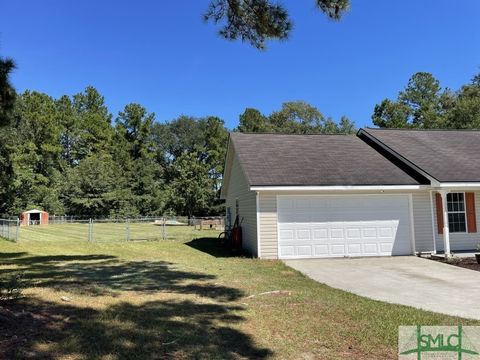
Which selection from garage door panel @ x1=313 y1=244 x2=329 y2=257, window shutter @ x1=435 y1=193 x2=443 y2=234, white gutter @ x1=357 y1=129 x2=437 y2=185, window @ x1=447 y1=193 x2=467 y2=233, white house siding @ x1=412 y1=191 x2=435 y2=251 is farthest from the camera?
window @ x1=447 y1=193 x2=467 y2=233

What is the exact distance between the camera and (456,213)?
49.0ft

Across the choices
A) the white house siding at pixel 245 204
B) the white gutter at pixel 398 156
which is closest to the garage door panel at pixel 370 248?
the white gutter at pixel 398 156

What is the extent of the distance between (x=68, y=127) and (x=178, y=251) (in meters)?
46.5

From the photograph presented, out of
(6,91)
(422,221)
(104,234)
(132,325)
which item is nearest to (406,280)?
(422,221)

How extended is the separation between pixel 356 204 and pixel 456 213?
3.95 m

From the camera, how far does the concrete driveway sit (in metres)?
7.45

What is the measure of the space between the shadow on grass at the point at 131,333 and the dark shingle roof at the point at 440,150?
35.1ft

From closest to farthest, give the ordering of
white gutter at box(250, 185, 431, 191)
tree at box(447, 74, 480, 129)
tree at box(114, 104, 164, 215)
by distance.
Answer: white gutter at box(250, 185, 431, 191), tree at box(447, 74, 480, 129), tree at box(114, 104, 164, 215)

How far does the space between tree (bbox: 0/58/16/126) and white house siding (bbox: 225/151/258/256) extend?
26.4 ft

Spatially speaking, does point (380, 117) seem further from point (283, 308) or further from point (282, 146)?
point (283, 308)

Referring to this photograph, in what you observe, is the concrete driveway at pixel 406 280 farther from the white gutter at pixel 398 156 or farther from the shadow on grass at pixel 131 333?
the shadow on grass at pixel 131 333

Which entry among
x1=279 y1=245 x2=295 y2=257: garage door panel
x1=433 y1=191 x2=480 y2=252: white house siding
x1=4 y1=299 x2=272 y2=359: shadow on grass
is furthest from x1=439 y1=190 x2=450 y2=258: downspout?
x1=4 y1=299 x2=272 y2=359: shadow on grass

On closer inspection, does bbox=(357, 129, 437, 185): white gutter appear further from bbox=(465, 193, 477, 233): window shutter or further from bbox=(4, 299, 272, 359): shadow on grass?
bbox=(4, 299, 272, 359): shadow on grass

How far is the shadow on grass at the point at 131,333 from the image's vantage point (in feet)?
15.2
